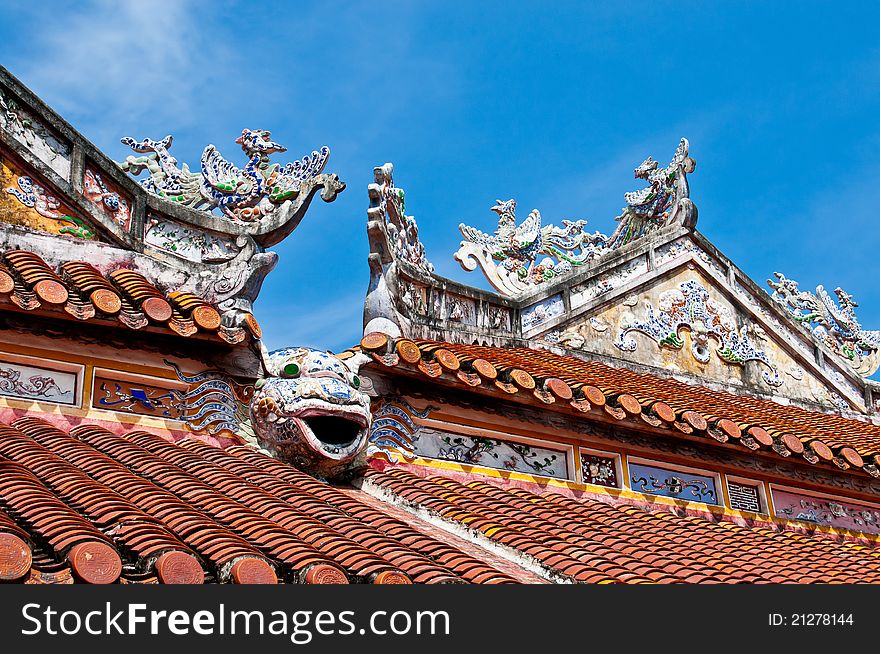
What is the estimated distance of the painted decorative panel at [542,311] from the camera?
484 inches

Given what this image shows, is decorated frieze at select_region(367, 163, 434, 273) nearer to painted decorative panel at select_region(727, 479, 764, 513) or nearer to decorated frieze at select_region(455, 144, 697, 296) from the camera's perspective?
decorated frieze at select_region(455, 144, 697, 296)

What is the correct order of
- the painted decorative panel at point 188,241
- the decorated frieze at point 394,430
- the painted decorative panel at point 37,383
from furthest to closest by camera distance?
the painted decorative panel at point 188,241
the decorated frieze at point 394,430
the painted decorative panel at point 37,383

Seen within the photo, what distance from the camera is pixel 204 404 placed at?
28.1 feet

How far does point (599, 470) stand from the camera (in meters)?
9.95

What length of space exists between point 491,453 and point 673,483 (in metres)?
1.77

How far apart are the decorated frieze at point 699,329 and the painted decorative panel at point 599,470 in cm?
296

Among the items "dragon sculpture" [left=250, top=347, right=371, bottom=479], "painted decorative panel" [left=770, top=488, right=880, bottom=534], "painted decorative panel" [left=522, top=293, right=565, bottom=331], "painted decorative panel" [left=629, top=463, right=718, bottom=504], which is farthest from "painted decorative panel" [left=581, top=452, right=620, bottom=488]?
"painted decorative panel" [left=522, top=293, right=565, bottom=331]

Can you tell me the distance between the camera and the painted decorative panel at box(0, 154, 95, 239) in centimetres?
913

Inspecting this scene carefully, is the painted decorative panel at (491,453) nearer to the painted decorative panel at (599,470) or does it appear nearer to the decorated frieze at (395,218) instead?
the painted decorative panel at (599,470)

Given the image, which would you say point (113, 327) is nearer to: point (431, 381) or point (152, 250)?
point (152, 250)

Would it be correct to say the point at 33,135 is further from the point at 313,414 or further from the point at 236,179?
the point at 313,414

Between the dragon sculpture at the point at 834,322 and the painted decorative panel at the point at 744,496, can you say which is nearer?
the painted decorative panel at the point at 744,496

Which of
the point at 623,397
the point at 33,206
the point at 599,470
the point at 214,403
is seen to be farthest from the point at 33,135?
the point at 599,470

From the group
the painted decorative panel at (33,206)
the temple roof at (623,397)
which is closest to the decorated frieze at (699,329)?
the temple roof at (623,397)
